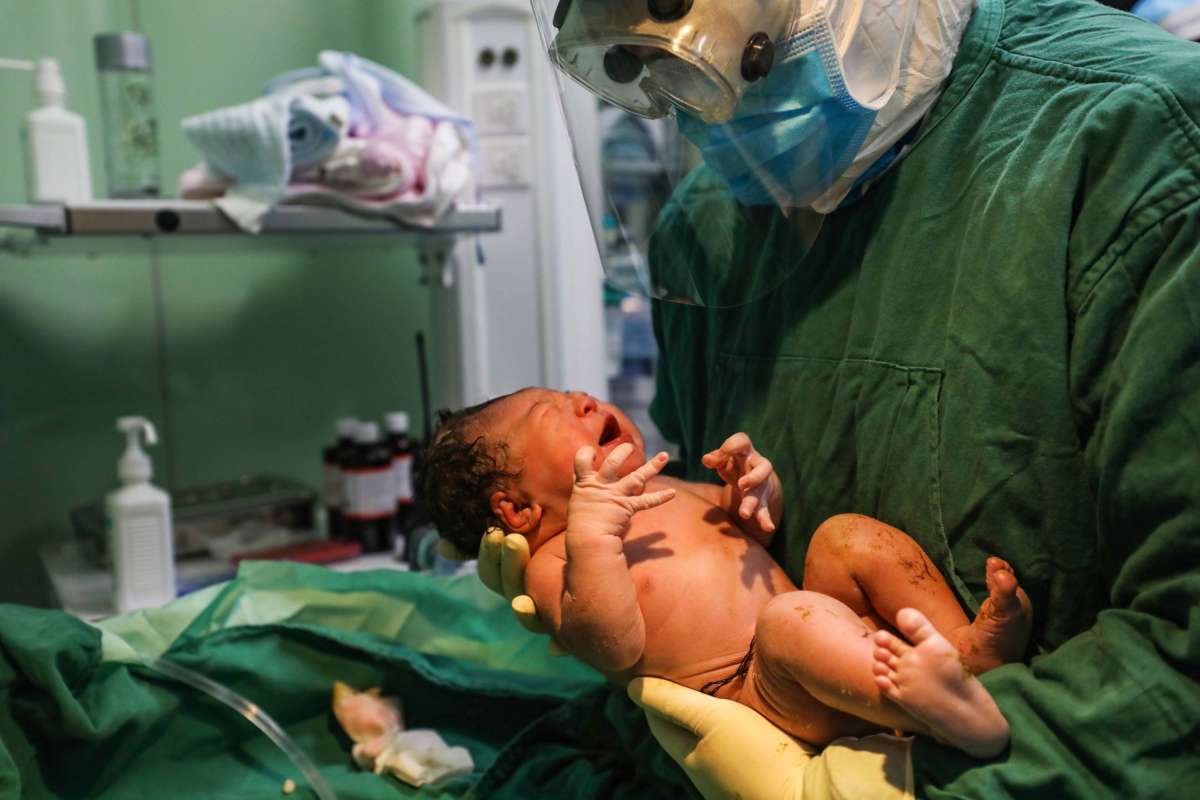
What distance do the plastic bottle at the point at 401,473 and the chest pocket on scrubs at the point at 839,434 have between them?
1040mm

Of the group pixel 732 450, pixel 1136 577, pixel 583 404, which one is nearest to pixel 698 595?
pixel 732 450

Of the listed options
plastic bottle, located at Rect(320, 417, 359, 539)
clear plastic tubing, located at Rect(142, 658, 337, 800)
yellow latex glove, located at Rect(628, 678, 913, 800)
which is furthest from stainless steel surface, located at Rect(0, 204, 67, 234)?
yellow latex glove, located at Rect(628, 678, 913, 800)

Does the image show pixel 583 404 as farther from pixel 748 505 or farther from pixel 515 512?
pixel 748 505

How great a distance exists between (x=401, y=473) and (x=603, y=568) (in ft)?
3.93

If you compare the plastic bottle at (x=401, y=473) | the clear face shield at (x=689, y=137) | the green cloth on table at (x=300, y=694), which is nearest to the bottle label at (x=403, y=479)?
the plastic bottle at (x=401, y=473)

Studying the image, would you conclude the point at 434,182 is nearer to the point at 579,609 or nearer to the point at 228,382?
the point at 228,382

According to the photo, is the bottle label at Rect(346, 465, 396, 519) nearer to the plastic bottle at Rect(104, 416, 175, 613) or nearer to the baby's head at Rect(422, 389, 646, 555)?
the plastic bottle at Rect(104, 416, 175, 613)

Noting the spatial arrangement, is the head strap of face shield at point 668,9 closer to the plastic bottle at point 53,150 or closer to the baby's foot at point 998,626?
the baby's foot at point 998,626

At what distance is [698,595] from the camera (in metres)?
0.87

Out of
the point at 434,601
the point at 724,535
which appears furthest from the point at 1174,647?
the point at 434,601

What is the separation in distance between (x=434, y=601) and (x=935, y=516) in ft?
2.49

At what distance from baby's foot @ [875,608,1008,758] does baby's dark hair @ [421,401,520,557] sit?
43 centimetres

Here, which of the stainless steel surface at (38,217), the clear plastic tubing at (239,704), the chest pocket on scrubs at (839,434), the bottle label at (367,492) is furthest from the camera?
the bottle label at (367,492)

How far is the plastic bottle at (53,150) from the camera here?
5.23ft
